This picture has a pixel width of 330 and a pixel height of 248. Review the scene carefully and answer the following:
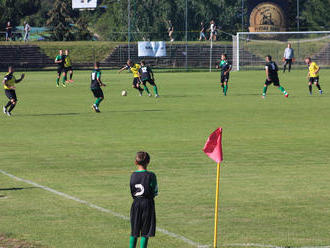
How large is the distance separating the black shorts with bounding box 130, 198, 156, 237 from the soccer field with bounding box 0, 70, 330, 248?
1.44 m

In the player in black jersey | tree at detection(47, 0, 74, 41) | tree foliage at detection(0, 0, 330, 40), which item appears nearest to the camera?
the player in black jersey

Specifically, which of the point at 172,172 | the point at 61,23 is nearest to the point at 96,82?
the point at 172,172

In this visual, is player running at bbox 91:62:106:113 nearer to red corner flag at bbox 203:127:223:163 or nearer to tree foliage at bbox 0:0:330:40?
red corner flag at bbox 203:127:223:163

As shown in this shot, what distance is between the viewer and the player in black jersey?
9125 mm

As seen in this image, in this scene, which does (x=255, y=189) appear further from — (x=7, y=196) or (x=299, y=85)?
(x=299, y=85)

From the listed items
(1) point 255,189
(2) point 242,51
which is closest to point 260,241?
(1) point 255,189

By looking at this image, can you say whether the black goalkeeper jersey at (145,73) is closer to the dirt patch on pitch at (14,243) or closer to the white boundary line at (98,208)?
the white boundary line at (98,208)

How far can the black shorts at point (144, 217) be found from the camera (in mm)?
9227

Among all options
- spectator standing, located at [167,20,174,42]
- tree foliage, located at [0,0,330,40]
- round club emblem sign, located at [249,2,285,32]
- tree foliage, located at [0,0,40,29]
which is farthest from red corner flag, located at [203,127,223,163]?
round club emblem sign, located at [249,2,285,32]

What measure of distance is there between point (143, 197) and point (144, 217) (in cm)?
26

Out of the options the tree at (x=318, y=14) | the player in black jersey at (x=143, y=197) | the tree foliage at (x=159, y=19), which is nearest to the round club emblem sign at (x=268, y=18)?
the tree foliage at (x=159, y=19)

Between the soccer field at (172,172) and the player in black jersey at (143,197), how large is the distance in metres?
1.44

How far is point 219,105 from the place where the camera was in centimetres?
3422

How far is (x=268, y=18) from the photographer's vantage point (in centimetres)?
8588
